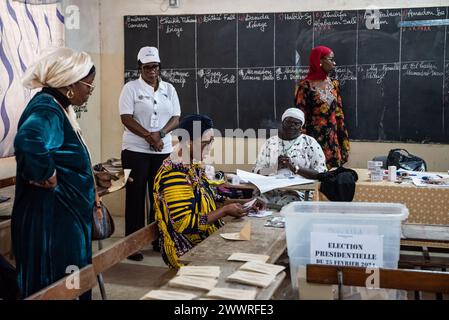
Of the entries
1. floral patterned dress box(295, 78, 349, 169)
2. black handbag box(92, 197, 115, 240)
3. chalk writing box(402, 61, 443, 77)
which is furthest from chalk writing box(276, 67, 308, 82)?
black handbag box(92, 197, 115, 240)

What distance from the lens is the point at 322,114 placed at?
4652 mm

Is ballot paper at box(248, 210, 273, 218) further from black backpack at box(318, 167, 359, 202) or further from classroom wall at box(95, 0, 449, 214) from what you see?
classroom wall at box(95, 0, 449, 214)

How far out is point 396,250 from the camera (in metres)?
1.64

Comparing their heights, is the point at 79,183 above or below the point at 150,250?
above

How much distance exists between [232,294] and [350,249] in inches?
15.4

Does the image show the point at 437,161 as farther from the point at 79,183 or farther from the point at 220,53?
the point at 79,183

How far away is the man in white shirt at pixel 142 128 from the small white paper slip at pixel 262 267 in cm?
274

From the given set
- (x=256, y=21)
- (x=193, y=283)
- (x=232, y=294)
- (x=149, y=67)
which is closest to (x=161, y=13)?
(x=256, y=21)

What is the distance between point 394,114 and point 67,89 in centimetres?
374

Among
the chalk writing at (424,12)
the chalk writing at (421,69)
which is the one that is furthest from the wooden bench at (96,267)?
the chalk writing at (424,12)

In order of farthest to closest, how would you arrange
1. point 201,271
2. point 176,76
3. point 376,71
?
point 176,76, point 376,71, point 201,271

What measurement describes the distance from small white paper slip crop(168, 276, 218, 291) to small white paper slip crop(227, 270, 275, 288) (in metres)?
0.06

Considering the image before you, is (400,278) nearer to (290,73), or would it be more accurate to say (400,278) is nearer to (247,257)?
(247,257)
